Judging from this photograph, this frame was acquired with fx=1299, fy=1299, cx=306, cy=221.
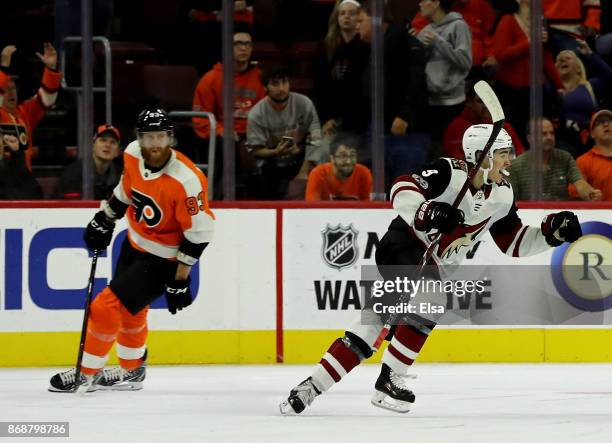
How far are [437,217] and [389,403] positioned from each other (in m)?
0.85

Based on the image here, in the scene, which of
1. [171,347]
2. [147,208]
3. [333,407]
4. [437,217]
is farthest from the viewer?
[171,347]

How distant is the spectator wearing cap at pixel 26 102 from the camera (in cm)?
705

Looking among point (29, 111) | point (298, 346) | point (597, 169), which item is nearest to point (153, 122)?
point (29, 111)

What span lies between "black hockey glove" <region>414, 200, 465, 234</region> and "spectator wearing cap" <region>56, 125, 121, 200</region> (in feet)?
8.15

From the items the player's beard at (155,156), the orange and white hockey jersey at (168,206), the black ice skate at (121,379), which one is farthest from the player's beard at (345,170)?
the black ice skate at (121,379)

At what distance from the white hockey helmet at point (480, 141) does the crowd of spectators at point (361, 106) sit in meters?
1.88

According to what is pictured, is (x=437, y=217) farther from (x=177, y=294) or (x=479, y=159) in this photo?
(x=177, y=294)

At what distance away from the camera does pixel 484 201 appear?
5.33 meters

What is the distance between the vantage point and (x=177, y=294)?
5844 mm

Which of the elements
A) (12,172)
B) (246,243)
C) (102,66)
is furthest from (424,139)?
(12,172)

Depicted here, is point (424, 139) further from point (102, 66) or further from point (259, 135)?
point (102, 66)

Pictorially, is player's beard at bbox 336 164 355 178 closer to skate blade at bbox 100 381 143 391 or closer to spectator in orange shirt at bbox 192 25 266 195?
spectator in orange shirt at bbox 192 25 266 195

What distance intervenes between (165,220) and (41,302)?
1380mm

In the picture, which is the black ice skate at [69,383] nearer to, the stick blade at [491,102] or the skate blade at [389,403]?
the skate blade at [389,403]
